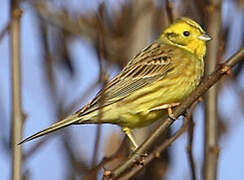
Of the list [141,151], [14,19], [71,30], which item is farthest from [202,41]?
[14,19]

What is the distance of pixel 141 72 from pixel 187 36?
1.68 feet

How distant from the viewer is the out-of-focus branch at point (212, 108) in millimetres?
3139

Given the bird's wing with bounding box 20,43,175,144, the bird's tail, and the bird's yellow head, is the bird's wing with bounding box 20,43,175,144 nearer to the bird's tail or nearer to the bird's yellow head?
the bird's yellow head

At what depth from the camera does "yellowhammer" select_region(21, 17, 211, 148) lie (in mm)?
3920

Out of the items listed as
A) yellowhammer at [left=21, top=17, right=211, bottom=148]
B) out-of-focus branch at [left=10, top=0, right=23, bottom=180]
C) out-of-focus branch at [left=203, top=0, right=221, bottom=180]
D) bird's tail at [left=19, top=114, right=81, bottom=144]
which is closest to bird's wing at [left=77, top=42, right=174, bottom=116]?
yellowhammer at [left=21, top=17, right=211, bottom=148]

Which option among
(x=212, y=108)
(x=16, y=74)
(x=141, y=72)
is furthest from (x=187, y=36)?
(x=16, y=74)

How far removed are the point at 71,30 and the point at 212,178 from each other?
6.63ft

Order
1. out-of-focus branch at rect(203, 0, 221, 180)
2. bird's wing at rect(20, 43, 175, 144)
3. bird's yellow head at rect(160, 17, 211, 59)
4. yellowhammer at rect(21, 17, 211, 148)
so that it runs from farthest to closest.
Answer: bird's yellow head at rect(160, 17, 211, 59) → bird's wing at rect(20, 43, 175, 144) → yellowhammer at rect(21, 17, 211, 148) → out-of-focus branch at rect(203, 0, 221, 180)

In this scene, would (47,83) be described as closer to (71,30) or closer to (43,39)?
(43,39)

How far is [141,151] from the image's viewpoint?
9.73 ft

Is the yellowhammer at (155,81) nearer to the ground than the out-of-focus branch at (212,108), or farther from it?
farther from it

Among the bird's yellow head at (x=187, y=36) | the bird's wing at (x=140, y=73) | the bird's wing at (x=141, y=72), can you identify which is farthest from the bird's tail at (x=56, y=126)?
the bird's yellow head at (x=187, y=36)

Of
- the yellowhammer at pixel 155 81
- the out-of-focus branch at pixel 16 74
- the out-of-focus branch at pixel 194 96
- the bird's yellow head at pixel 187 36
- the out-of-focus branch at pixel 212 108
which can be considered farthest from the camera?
the bird's yellow head at pixel 187 36

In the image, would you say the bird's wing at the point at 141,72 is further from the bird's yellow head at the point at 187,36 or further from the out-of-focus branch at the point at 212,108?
the out-of-focus branch at the point at 212,108
